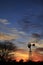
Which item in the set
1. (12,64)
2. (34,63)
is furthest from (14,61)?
(34,63)

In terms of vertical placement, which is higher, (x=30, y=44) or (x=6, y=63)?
(x=30, y=44)

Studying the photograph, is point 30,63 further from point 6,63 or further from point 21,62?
point 6,63

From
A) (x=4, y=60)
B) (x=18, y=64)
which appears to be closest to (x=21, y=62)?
(x=18, y=64)

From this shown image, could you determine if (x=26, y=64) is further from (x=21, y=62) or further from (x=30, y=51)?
(x=30, y=51)

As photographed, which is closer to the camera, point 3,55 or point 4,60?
point 4,60

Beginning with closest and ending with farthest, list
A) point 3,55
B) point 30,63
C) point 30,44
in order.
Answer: point 30,44 → point 30,63 → point 3,55

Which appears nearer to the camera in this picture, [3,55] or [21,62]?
[21,62]

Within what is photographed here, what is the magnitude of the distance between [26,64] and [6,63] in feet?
10.5

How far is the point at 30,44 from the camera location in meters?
28.7

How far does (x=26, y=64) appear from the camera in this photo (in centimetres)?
3059

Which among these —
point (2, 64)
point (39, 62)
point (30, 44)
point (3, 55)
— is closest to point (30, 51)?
point (30, 44)

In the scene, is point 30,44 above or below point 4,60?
above

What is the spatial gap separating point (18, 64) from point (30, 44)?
414 cm

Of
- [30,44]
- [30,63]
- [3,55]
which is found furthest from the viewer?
[3,55]
